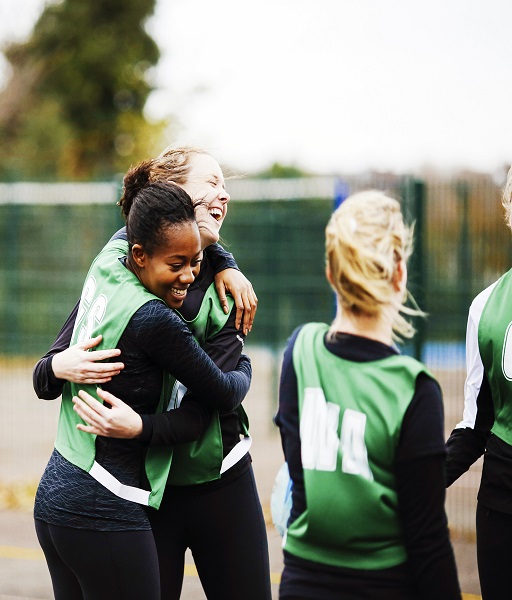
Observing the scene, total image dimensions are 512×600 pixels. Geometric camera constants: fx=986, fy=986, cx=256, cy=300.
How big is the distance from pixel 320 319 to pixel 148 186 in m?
6.18

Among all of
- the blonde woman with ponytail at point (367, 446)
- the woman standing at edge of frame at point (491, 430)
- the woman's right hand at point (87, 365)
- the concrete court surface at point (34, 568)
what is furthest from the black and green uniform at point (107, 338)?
the concrete court surface at point (34, 568)

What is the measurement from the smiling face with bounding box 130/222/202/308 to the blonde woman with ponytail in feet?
1.74

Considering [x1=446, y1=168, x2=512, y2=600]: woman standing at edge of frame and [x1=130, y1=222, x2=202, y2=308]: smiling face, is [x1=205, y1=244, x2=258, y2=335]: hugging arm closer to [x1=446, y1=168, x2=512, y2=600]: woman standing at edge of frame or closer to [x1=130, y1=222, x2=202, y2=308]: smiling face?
[x1=130, y1=222, x2=202, y2=308]: smiling face

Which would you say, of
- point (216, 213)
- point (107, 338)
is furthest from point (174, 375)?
point (216, 213)

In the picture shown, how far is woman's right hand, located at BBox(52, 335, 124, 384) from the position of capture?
8.87 ft

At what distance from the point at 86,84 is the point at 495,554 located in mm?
25622

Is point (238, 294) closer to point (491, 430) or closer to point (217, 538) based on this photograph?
point (217, 538)

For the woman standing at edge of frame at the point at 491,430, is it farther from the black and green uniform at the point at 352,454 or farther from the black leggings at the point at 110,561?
the black leggings at the point at 110,561

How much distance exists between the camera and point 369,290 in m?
2.29

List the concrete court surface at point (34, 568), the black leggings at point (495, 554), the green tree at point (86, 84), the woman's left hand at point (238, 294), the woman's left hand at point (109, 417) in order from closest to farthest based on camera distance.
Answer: the woman's left hand at point (109, 417) < the black leggings at point (495, 554) < the woman's left hand at point (238, 294) < the concrete court surface at point (34, 568) < the green tree at point (86, 84)

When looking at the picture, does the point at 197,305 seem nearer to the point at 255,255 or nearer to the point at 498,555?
the point at 498,555

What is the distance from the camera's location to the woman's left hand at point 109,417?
2670 mm

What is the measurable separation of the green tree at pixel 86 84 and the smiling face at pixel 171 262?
24.1 meters

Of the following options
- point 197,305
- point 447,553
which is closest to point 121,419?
point 197,305
